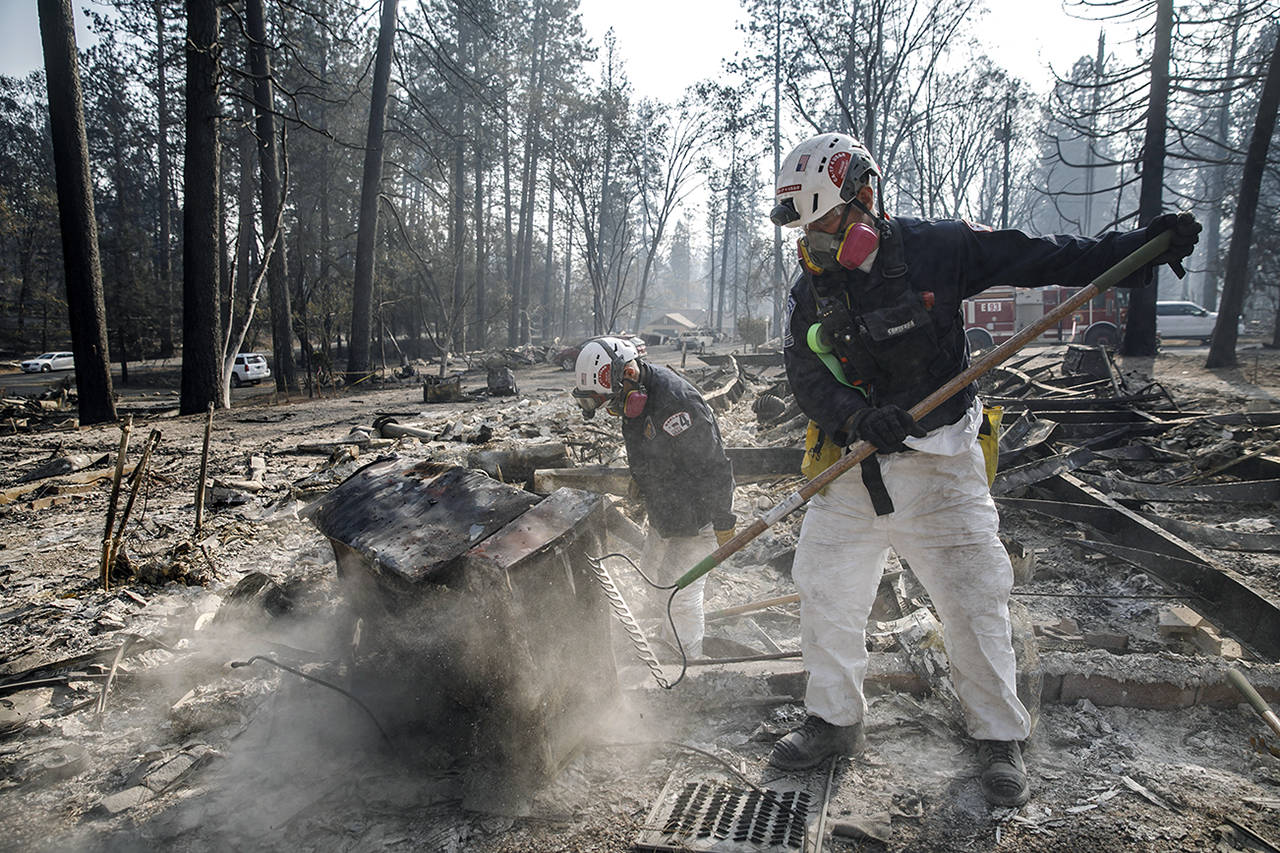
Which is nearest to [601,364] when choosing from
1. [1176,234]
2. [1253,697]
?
[1176,234]

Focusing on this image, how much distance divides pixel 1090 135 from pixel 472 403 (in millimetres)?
13207

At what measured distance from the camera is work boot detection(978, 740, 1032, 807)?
2.27m

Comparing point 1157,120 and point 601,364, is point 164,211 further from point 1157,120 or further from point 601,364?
point 1157,120

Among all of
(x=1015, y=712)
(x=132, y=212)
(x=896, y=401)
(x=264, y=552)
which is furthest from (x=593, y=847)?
(x=132, y=212)

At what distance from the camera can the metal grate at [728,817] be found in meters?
2.21

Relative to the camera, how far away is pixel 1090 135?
44.7 ft

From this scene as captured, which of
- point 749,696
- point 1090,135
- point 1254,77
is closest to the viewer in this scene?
point 749,696

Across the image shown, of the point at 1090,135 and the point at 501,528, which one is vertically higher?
the point at 1090,135

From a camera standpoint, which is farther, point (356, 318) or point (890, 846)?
point (356, 318)

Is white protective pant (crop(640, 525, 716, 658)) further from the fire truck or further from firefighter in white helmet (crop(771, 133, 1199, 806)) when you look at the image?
the fire truck

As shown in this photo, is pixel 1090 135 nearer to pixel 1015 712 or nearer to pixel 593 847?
pixel 1015 712

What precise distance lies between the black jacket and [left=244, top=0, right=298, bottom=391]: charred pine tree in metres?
11.5

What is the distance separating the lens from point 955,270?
2.53 metres

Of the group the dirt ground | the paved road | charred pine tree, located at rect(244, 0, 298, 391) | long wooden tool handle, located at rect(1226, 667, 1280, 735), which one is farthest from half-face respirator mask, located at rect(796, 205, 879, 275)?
the paved road
